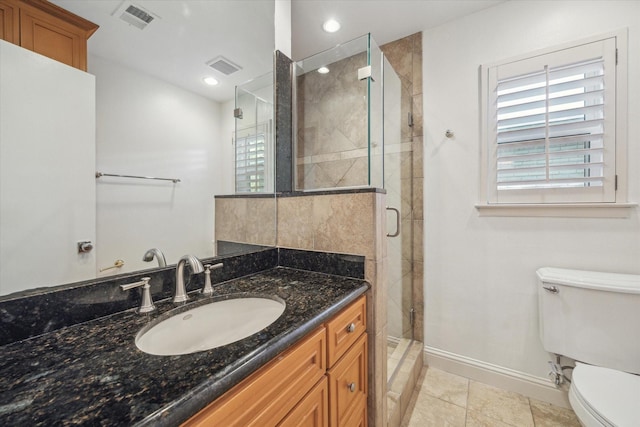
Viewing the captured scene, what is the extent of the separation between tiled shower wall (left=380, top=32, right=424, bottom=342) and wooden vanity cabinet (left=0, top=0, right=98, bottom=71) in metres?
1.75

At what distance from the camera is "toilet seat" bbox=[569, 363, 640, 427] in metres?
0.95

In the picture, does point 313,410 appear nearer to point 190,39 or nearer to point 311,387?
point 311,387

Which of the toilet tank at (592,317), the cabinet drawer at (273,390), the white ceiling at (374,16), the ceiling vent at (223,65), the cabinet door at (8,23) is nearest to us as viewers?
the cabinet drawer at (273,390)

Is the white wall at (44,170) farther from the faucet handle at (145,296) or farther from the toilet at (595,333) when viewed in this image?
the toilet at (595,333)

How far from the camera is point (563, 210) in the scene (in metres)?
1.48

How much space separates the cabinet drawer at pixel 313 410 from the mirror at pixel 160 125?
2.17 feet

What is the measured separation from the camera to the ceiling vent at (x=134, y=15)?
0.82m

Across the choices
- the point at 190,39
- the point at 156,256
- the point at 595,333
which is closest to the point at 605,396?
the point at 595,333

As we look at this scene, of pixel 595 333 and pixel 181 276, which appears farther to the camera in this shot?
pixel 595 333

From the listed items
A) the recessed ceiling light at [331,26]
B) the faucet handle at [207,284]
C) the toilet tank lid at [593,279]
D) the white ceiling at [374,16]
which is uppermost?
the white ceiling at [374,16]

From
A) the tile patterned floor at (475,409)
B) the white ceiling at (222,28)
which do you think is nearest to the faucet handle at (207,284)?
the white ceiling at (222,28)

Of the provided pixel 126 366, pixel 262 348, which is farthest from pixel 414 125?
pixel 126 366

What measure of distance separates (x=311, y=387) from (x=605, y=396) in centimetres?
125

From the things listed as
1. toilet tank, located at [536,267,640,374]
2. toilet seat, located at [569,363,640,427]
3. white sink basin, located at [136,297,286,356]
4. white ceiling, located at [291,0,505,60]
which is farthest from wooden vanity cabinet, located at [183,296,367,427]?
white ceiling, located at [291,0,505,60]
